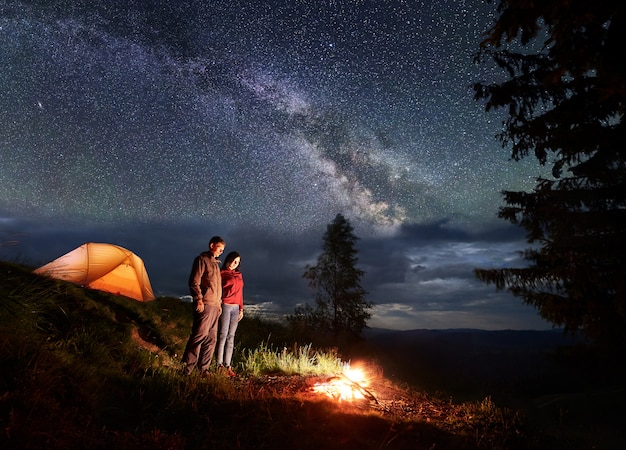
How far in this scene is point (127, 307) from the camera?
11102 millimetres

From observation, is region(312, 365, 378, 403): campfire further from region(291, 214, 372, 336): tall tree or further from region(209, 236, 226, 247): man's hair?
region(291, 214, 372, 336): tall tree

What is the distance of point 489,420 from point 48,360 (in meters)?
6.55

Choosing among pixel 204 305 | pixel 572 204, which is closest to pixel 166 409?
pixel 204 305

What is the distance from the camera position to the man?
22.7 feet

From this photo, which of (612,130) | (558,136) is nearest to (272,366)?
(558,136)

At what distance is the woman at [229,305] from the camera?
8.02 metres

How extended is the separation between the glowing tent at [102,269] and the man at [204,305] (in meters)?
7.84

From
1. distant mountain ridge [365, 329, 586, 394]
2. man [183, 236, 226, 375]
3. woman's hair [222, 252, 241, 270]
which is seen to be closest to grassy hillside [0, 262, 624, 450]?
man [183, 236, 226, 375]

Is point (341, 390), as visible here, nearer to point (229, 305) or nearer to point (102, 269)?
point (229, 305)

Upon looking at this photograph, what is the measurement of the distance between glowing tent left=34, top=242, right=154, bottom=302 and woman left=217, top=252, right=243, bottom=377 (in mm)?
7245

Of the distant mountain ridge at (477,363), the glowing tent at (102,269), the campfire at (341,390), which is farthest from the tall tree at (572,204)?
the glowing tent at (102,269)

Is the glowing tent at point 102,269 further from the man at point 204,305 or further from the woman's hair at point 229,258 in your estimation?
the man at point 204,305

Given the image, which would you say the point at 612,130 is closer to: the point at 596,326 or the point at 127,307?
the point at 596,326

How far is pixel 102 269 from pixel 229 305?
7.69m
